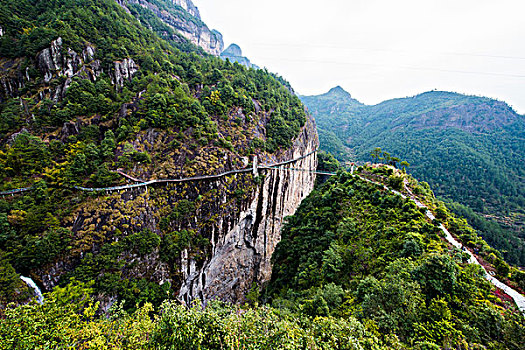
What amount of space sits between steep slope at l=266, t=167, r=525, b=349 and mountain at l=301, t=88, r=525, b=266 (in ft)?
143

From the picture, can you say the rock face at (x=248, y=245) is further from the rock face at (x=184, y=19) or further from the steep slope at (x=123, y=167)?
the rock face at (x=184, y=19)

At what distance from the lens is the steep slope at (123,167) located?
18.0 meters

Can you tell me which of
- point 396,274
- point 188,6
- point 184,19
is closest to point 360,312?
point 396,274

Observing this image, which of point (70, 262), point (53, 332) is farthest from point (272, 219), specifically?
point (53, 332)

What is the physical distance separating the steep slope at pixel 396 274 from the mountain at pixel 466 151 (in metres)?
43.5

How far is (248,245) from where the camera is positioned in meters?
29.9

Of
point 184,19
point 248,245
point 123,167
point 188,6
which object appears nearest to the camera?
point 123,167

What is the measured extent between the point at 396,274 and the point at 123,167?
28.6m

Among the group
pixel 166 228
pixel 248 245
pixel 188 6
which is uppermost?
pixel 188 6

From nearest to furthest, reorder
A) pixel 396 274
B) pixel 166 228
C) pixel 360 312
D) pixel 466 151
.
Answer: pixel 360 312 → pixel 396 274 → pixel 166 228 → pixel 466 151

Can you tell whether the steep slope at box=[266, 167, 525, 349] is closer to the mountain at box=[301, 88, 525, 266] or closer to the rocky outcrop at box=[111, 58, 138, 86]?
the rocky outcrop at box=[111, 58, 138, 86]

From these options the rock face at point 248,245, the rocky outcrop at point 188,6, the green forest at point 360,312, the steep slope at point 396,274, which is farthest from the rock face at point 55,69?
the rocky outcrop at point 188,6

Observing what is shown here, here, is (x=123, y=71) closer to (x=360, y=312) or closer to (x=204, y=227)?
(x=204, y=227)

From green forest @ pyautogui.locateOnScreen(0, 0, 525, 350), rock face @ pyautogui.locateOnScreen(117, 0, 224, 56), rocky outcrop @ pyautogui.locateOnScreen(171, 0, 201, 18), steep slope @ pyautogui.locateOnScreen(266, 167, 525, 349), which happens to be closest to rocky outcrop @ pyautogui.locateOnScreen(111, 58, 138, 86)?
green forest @ pyautogui.locateOnScreen(0, 0, 525, 350)
